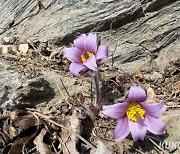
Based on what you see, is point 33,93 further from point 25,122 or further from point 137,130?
point 137,130

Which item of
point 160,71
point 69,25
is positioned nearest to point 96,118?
point 160,71

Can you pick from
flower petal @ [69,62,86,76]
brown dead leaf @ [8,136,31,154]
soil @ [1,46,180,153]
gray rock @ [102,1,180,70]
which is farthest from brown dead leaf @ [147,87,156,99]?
brown dead leaf @ [8,136,31,154]

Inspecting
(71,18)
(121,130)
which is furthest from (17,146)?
(71,18)

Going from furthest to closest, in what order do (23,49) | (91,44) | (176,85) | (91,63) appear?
(23,49) → (176,85) → (91,44) → (91,63)

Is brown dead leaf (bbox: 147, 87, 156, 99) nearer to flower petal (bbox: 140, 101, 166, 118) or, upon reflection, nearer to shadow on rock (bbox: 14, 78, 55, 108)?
flower petal (bbox: 140, 101, 166, 118)

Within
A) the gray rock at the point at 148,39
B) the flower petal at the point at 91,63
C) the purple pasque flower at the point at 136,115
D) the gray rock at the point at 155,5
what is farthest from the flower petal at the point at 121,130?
the gray rock at the point at 155,5
